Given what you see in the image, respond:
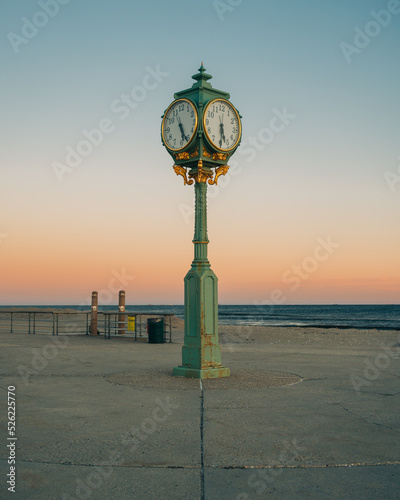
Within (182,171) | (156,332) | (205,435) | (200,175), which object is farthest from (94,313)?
(205,435)

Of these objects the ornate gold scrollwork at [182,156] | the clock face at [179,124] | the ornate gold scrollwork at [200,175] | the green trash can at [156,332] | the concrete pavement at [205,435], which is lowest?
the concrete pavement at [205,435]

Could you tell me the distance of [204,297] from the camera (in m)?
9.09

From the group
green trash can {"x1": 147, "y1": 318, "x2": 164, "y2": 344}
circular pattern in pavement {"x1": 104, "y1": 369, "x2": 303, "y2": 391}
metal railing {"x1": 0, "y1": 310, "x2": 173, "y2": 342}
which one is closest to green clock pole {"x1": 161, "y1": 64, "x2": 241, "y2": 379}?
circular pattern in pavement {"x1": 104, "y1": 369, "x2": 303, "y2": 391}

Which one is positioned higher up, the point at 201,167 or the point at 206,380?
the point at 201,167

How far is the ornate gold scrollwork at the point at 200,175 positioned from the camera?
9.23 m

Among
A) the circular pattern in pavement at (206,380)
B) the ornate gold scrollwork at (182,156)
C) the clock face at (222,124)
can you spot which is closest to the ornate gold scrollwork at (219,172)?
the clock face at (222,124)

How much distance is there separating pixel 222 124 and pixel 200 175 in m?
0.99

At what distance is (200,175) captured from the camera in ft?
30.5

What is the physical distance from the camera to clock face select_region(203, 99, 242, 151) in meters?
9.18

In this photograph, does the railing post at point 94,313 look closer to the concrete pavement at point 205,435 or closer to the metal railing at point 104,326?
the metal railing at point 104,326

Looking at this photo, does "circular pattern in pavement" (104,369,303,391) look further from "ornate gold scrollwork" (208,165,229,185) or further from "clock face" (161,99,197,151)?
"clock face" (161,99,197,151)

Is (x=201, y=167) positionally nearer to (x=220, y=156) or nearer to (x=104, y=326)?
(x=220, y=156)

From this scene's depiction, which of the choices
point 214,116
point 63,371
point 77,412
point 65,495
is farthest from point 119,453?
point 214,116

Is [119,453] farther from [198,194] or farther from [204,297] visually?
[198,194]
